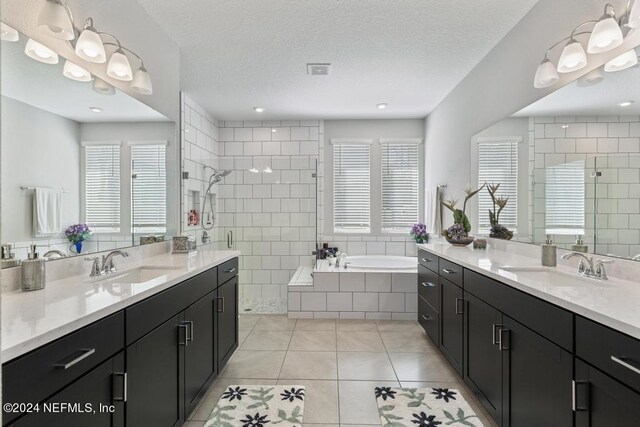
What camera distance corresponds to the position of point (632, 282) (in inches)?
64.4

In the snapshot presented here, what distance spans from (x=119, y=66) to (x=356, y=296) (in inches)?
115

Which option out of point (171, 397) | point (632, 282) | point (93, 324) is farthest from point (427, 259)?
point (93, 324)

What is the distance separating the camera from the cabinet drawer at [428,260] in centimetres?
288

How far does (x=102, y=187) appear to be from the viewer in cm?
199

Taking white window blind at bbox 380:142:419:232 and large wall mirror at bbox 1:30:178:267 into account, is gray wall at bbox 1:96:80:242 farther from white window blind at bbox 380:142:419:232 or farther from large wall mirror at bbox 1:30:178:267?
white window blind at bbox 380:142:419:232

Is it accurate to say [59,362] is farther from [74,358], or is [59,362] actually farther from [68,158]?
[68,158]

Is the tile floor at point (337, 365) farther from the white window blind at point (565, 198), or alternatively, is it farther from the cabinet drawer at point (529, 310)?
the white window blind at point (565, 198)

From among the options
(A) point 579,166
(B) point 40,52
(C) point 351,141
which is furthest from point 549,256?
(C) point 351,141

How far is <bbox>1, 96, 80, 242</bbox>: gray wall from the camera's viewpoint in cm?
147

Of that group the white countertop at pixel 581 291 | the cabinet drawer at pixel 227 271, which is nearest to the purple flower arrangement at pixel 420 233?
the white countertop at pixel 581 291

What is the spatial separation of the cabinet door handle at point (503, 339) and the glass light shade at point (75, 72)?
8.33 ft

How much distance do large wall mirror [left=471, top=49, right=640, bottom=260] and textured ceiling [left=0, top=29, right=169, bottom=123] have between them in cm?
266

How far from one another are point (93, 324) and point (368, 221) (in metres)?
4.05

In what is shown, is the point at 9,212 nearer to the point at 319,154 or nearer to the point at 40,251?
the point at 40,251
